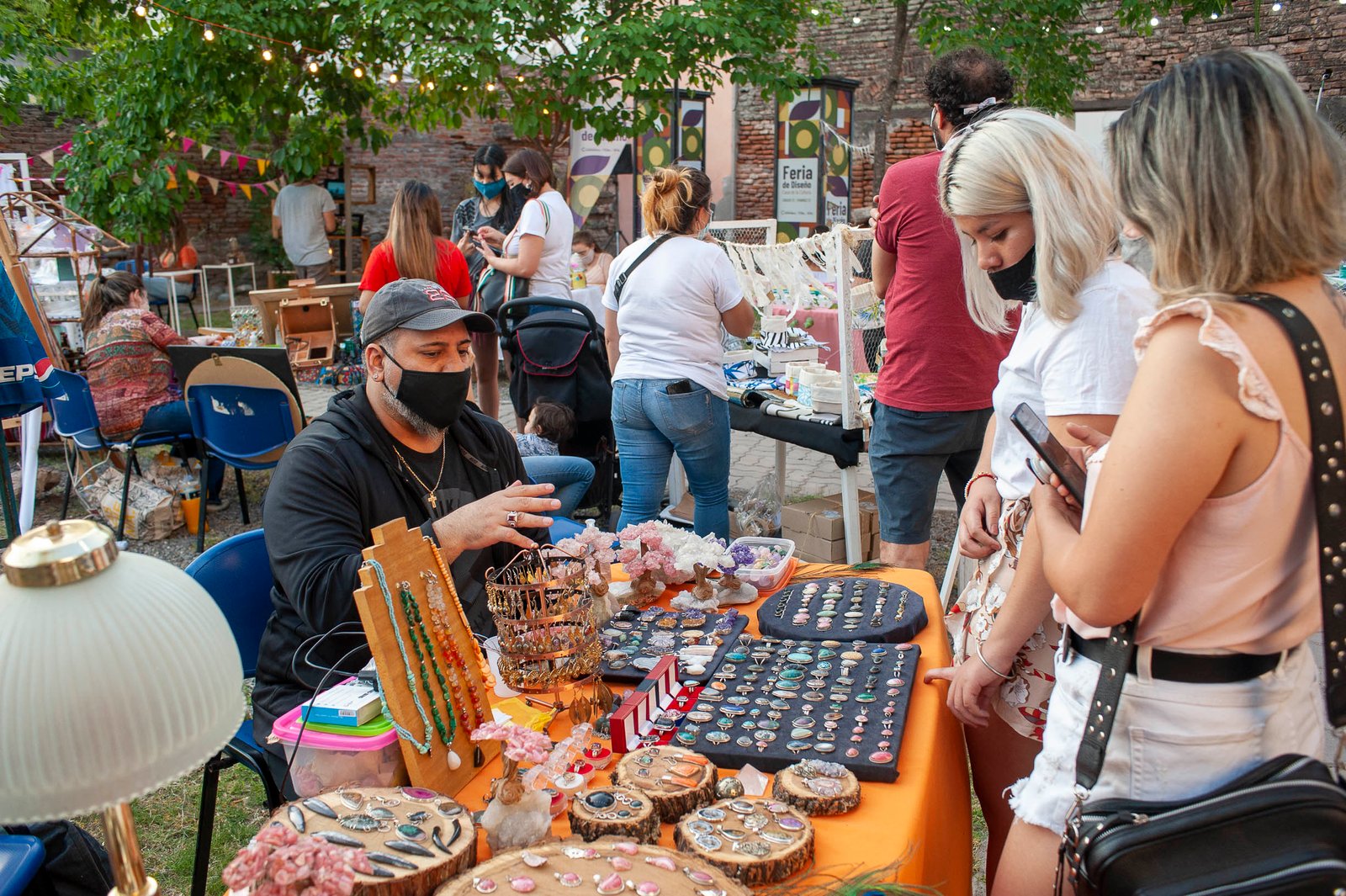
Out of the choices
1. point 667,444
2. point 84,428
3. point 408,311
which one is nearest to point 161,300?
point 84,428

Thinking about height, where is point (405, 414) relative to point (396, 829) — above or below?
above

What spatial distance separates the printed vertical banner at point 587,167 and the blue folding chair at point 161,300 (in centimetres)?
484

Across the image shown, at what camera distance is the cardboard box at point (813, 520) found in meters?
4.66

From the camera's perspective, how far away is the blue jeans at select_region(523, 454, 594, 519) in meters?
4.64

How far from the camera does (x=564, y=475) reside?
15.4 ft

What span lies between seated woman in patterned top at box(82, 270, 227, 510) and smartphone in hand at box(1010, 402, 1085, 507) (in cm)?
500

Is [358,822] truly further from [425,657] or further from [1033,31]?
[1033,31]

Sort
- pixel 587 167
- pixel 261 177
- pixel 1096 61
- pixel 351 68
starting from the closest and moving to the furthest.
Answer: pixel 351 68 < pixel 587 167 < pixel 1096 61 < pixel 261 177

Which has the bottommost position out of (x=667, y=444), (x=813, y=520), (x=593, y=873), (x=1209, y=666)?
(x=813, y=520)

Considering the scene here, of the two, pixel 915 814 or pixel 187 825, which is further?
pixel 187 825

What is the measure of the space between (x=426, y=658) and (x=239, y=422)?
13.8ft

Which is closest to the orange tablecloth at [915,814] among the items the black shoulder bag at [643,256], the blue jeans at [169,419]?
the black shoulder bag at [643,256]

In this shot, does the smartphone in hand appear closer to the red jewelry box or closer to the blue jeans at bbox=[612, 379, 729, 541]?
the red jewelry box

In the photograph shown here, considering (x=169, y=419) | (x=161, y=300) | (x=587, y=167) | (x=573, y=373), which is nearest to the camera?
(x=573, y=373)
